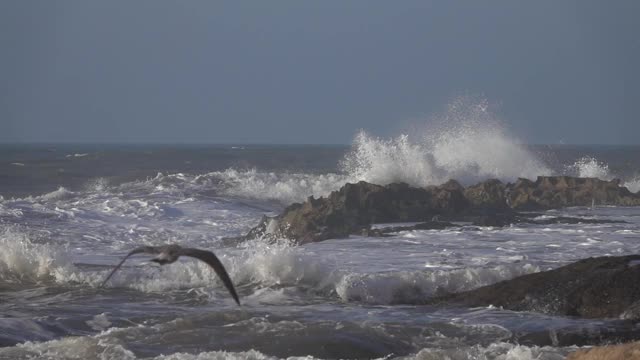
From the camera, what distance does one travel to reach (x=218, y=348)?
379 inches

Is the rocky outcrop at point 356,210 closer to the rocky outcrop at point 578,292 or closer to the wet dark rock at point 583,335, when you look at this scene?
the rocky outcrop at point 578,292

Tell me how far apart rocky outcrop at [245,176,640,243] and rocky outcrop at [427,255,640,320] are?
21.2 ft

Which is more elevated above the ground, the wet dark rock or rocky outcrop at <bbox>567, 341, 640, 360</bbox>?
rocky outcrop at <bbox>567, 341, 640, 360</bbox>

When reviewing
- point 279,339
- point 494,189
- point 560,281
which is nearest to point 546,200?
point 494,189

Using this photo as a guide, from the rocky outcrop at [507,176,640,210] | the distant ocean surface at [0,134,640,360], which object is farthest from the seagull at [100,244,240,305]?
the rocky outcrop at [507,176,640,210]

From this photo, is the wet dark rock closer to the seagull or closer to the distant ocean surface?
the distant ocean surface

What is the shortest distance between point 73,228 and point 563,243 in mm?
9388

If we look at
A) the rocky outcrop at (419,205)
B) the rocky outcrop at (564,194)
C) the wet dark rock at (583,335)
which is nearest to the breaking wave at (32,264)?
the rocky outcrop at (419,205)

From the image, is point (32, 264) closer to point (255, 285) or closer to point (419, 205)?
point (255, 285)

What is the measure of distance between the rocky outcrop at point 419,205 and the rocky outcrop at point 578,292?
6.46 m

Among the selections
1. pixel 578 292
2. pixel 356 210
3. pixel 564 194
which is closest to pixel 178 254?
pixel 578 292

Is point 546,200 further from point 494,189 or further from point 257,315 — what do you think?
point 257,315

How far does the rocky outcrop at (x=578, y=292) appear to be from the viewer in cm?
1036

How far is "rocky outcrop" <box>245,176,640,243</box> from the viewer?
18438mm
